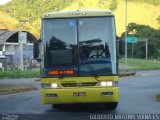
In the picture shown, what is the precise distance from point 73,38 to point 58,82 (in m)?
1.44

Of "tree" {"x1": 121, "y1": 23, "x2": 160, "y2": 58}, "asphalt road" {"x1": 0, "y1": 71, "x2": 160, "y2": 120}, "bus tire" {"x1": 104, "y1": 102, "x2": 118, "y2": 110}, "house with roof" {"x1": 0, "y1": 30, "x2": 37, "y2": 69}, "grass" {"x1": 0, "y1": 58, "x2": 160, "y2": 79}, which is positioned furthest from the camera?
"tree" {"x1": 121, "y1": 23, "x2": 160, "y2": 58}

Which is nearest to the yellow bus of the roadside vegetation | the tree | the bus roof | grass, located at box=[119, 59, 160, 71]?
the bus roof

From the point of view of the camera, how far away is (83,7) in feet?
403

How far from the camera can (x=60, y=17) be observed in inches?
616

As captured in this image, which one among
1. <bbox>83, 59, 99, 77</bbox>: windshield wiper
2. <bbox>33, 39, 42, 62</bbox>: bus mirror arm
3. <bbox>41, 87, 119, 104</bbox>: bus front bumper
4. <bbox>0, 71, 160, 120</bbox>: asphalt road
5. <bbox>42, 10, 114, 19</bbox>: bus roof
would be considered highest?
<bbox>42, 10, 114, 19</bbox>: bus roof

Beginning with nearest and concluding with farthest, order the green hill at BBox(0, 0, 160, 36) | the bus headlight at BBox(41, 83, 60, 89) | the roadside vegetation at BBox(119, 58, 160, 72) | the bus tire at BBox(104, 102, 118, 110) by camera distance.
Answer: the bus headlight at BBox(41, 83, 60, 89), the bus tire at BBox(104, 102, 118, 110), the roadside vegetation at BBox(119, 58, 160, 72), the green hill at BBox(0, 0, 160, 36)

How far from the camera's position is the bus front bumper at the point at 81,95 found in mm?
15008

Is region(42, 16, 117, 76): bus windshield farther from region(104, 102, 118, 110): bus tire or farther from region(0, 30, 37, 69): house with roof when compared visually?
region(0, 30, 37, 69): house with roof

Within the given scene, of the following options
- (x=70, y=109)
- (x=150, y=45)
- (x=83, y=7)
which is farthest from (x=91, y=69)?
(x=83, y=7)

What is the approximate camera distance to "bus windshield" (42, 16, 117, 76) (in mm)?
15172

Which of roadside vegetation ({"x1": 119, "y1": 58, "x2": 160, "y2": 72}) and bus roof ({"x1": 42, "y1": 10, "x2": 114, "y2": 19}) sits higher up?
bus roof ({"x1": 42, "y1": 10, "x2": 114, "y2": 19})

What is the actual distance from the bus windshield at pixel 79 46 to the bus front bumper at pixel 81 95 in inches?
19.0

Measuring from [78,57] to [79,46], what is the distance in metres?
0.37

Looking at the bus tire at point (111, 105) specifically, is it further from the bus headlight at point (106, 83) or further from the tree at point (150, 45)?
the tree at point (150, 45)
